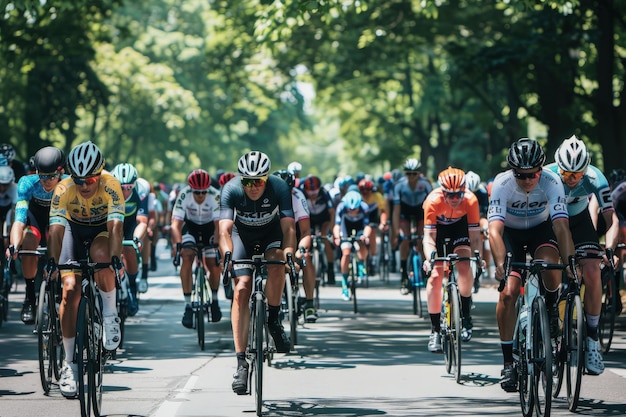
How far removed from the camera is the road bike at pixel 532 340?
838 cm

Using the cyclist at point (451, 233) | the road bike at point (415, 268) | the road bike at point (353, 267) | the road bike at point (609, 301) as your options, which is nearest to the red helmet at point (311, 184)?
the road bike at point (353, 267)

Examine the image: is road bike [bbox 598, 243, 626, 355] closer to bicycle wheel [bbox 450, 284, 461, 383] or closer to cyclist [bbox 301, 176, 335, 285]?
bicycle wheel [bbox 450, 284, 461, 383]

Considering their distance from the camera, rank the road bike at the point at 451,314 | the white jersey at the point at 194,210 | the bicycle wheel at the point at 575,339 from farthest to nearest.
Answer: the white jersey at the point at 194,210 → the road bike at the point at 451,314 → the bicycle wheel at the point at 575,339

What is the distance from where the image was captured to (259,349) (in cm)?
916

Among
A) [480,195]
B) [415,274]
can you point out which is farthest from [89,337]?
[480,195]

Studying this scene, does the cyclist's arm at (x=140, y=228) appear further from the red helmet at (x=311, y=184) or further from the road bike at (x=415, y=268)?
the red helmet at (x=311, y=184)

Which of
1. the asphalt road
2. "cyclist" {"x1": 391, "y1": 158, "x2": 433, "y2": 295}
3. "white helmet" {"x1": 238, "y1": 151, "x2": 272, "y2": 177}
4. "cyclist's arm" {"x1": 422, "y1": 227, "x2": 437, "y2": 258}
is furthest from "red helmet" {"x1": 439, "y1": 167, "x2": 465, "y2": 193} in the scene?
"cyclist" {"x1": 391, "y1": 158, "x2": 433, "y2": 295}

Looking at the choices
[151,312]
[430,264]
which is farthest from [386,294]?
[430,264]

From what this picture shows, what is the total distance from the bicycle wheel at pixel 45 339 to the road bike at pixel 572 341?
3.95 meters

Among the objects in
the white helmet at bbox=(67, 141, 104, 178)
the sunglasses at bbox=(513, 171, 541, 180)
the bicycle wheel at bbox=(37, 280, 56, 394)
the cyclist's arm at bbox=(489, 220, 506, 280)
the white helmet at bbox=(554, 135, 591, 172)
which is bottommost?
the bicycle wheel at bbox=(37, 280, 56, 394)

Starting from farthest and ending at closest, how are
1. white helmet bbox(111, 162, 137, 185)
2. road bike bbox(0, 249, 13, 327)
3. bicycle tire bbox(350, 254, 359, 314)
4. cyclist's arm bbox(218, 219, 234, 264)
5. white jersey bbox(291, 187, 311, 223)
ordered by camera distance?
bicycle tire bbox(350, 254, 359, 314), road bike bbox(0, 249, 13, 327), white helmet bbox(111, 162, 137, 185), white jersey bbox(291, 187, 311, 223), cyclist's arm bbox(218, 219, 234, 264)

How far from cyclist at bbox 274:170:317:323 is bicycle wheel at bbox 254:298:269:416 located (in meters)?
0.85

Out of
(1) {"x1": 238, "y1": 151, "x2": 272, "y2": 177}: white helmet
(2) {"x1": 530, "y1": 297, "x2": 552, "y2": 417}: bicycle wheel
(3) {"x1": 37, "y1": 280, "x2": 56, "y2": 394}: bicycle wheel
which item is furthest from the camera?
(3) {"x1": 37, "y1": 280, "x2": 56, "y2": 394}: bicycle wheel

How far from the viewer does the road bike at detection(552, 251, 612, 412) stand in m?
8.81
